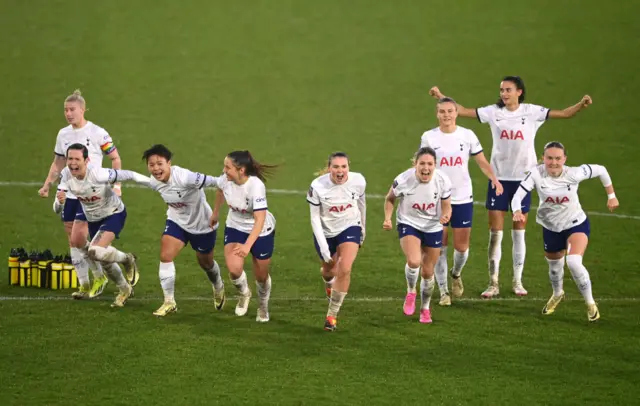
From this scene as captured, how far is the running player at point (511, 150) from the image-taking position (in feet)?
52.8

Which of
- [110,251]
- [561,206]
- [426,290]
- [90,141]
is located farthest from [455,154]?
[90,141]

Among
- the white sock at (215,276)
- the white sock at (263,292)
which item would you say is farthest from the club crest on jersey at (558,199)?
the white sock at (215,276)

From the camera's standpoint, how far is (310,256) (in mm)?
18734

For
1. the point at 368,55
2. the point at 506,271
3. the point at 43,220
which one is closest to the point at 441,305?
the point at 506,271

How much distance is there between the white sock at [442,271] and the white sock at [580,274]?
1.64 metres

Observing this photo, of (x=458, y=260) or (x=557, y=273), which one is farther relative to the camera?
(x=458, y=260)

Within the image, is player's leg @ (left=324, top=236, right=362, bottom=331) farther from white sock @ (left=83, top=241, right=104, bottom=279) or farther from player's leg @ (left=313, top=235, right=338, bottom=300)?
white sock @ (left=83, top=241, right=104, bottom=279)

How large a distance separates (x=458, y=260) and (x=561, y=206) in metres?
1.60

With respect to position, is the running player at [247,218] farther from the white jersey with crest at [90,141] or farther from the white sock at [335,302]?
the white jersey with crest at [90,141]

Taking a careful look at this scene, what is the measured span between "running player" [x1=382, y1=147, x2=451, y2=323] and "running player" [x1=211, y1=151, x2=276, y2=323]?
143 cm

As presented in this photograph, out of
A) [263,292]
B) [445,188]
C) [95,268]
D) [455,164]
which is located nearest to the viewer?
[445,188]

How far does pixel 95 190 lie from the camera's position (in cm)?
1527

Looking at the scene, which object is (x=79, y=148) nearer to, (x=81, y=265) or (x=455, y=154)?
(x=81, y=265)

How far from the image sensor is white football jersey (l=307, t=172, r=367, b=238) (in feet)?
47.4
